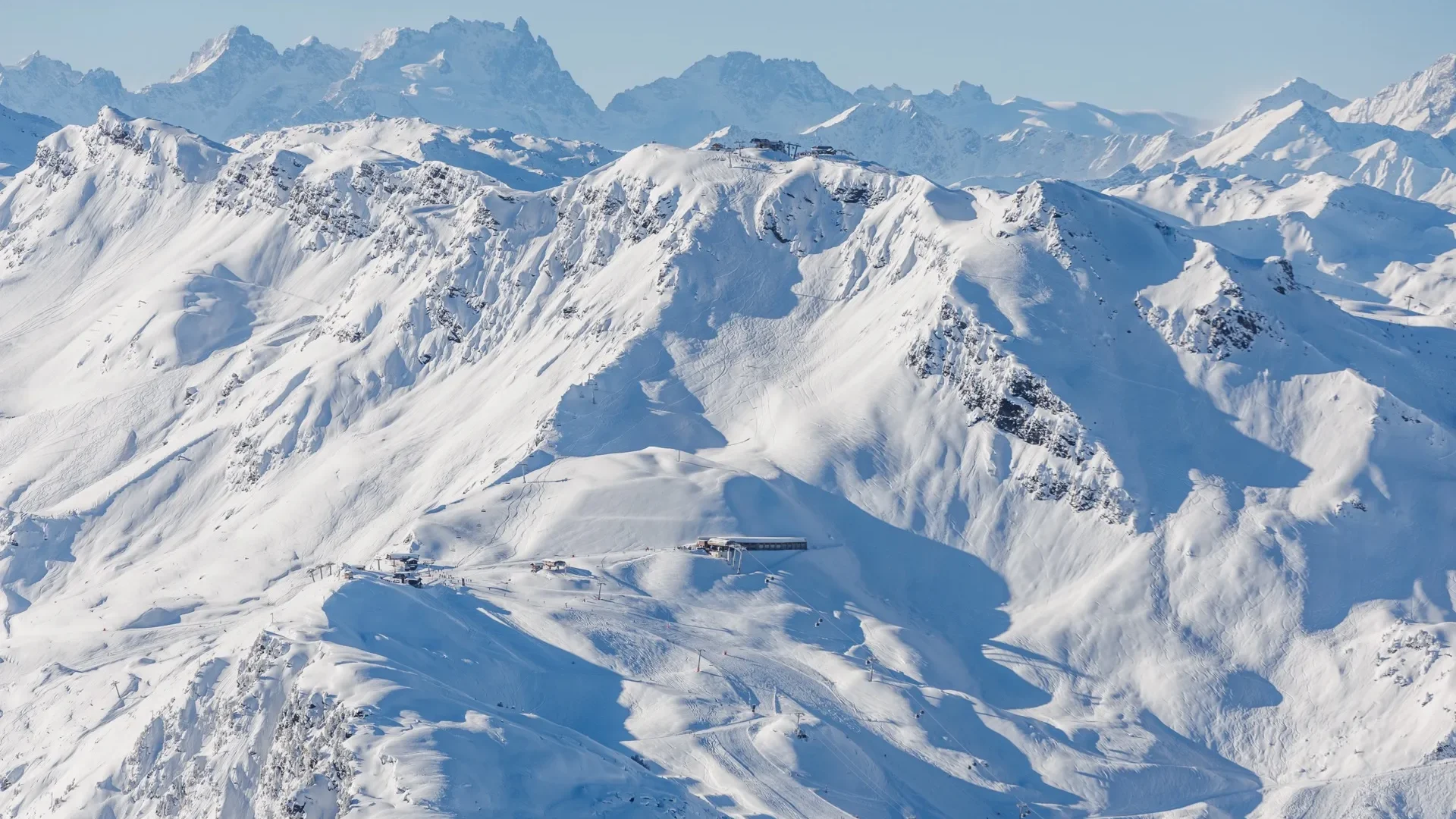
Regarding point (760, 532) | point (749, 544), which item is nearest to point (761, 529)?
point (760, 532)

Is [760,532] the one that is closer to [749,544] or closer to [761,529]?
[761,529]

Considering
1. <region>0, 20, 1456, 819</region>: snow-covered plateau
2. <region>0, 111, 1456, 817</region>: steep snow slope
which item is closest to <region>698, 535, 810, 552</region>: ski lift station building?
<region>0, 20, 1456, 819</region>: snow-covered plateau

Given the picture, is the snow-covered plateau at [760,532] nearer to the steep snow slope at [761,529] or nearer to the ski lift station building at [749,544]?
the steep snow slope at [761,529]

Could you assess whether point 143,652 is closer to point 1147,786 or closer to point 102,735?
point 102,735

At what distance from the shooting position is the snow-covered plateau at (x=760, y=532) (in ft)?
326

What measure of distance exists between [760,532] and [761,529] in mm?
472

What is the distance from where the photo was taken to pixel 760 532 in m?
134

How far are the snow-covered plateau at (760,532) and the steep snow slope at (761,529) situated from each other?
435 mm

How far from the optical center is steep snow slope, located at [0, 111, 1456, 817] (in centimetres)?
9956

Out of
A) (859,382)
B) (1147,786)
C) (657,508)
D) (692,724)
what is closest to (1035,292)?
(859,382)

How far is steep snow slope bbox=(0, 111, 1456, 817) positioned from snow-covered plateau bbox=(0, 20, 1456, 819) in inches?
17.1

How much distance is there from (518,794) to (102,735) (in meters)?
41.0

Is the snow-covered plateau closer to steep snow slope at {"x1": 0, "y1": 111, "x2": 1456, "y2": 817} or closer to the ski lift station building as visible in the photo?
steep snow slope at {"x1": 0, "y1": 111, "x2": 1456, "y2": 817}

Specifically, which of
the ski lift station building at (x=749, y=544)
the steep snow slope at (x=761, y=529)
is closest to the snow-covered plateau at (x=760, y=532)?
the steep snow slope at (x=761, y=529)
